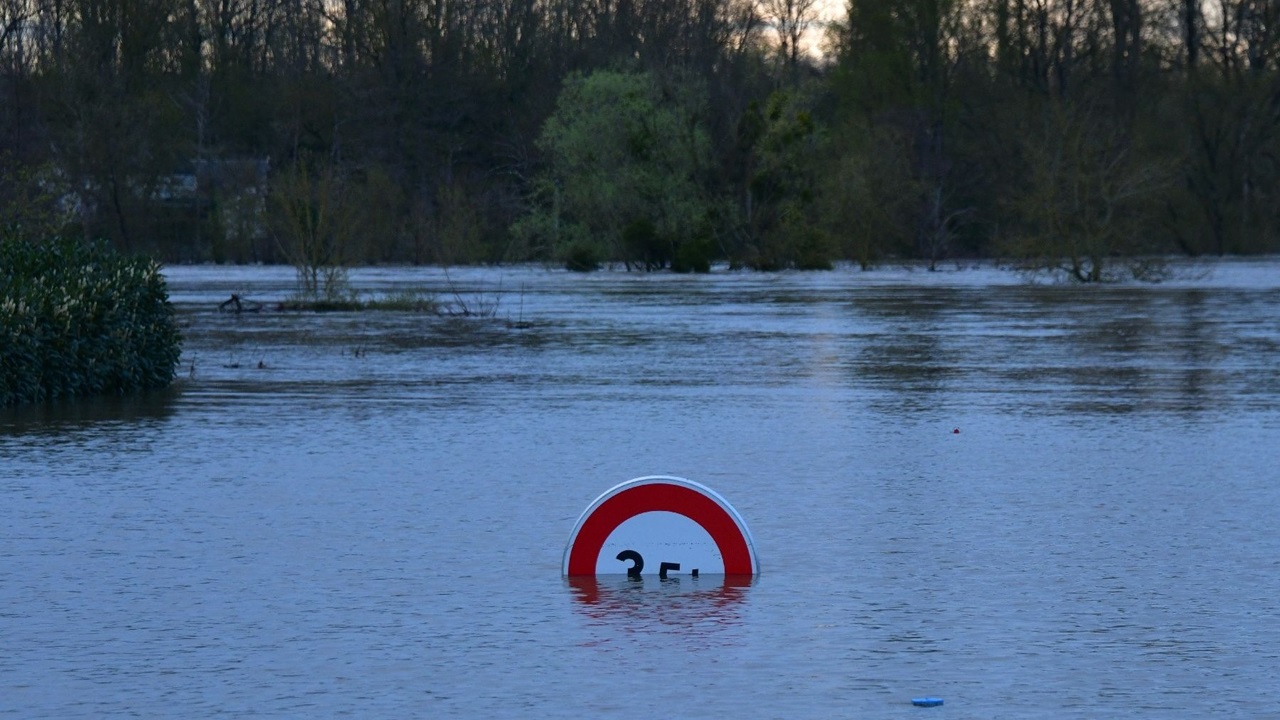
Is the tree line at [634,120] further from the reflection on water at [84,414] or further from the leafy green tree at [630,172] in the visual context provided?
the reflection on water at [84,414]

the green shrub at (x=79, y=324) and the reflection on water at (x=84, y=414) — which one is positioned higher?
the green shrub at (x=79, y=324)

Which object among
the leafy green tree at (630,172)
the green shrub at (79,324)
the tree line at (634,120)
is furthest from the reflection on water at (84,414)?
the leafy green tree at (630,172)

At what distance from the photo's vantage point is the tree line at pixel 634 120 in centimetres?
7788

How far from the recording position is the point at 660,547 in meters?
9.62

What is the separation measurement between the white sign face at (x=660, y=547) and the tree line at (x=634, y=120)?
213ft

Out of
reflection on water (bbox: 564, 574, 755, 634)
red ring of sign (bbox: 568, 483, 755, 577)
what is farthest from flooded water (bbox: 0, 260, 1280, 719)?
red ring of sign (bbox: 568, 483, 755, 577)

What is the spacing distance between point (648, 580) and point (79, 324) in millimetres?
11567

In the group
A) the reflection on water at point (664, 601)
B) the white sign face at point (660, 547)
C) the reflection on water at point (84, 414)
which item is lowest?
the reflection on water at point (84, 414)

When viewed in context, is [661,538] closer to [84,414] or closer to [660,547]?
[660,547]

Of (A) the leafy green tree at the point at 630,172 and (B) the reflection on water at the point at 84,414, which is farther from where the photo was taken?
(A) the leafy green tree at the point at 630,172

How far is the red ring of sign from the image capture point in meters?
9.34

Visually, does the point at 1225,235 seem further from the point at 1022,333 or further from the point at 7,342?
the point at 7,342

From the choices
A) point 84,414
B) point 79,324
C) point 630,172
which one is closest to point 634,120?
point 630,172

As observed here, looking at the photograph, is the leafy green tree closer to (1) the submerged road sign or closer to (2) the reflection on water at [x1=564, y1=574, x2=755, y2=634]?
(1) the submerged road sign
